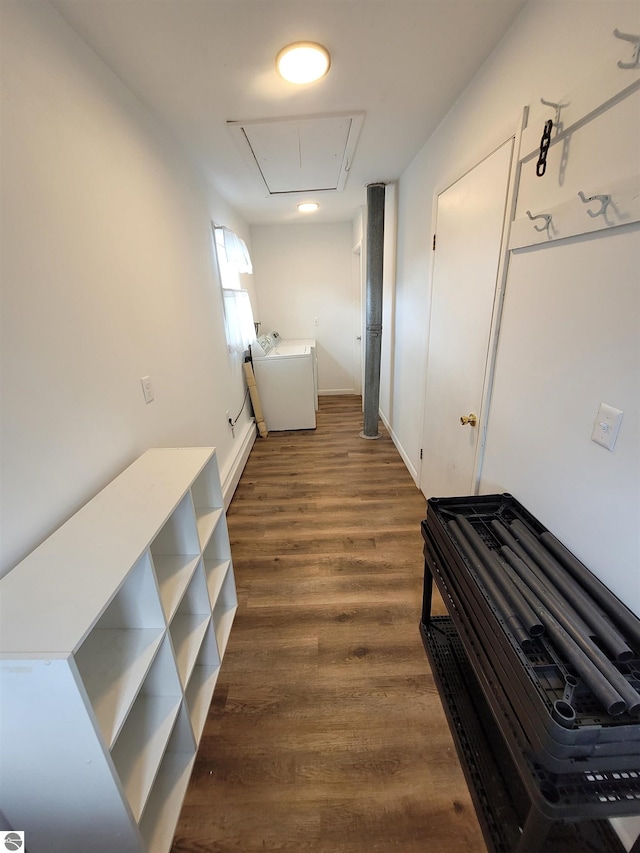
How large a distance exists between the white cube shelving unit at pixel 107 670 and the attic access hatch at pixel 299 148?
77.6 inches

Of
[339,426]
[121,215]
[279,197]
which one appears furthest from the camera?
[339,426]

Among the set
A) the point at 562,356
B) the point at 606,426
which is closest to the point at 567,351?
the point at 562,356

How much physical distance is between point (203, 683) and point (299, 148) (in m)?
3.03

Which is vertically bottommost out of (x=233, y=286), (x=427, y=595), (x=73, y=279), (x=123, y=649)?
(x=427, y=595)

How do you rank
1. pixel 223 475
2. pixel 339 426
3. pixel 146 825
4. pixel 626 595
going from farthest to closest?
pixel 339 426, pixel 223 475, pixel 146 825, pixel 626 595

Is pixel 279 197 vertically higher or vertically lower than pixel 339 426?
higher

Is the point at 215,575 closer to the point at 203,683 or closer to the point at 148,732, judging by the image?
the point at 203,683

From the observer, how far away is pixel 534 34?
3.71ft

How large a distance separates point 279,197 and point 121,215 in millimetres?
2331

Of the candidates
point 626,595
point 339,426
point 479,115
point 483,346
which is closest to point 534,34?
point 479,115

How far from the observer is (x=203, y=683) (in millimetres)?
1393

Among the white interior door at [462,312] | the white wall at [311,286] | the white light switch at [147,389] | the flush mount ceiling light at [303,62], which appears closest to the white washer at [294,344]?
the white wall at [311,286]

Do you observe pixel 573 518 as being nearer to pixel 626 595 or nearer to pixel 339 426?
pixel 626 595

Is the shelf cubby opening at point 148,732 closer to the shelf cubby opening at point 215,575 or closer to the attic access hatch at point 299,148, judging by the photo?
the shelf cubby opening at point 215,575
